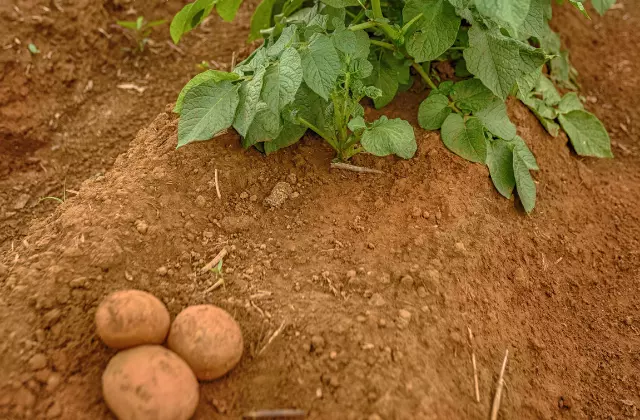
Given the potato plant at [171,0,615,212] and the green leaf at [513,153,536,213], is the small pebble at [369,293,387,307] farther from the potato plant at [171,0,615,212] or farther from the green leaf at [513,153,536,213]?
the green leaf at [513,153,536,213]

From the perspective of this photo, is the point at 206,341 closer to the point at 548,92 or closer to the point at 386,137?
the point at 386,137

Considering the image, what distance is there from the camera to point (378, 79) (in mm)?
2219

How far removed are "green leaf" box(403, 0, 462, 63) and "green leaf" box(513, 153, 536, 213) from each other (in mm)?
481

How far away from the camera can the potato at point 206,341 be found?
1.50 meters

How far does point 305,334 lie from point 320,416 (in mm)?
231

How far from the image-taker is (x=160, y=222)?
6.12 feet

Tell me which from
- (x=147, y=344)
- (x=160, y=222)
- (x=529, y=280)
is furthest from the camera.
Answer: (x=529, y=280)

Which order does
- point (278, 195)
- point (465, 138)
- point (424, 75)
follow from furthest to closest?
point (424, 75) → point (465, 138) → point (278, 195)

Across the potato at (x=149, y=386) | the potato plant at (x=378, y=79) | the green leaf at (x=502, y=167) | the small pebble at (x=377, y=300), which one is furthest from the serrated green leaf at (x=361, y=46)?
the potato at (x=149, y=386)

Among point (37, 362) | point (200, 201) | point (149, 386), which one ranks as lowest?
point (37, 362)

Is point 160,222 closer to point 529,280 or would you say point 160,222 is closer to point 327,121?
point 327,121

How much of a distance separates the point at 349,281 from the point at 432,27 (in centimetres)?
95

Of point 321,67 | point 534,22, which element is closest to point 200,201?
point 321,67

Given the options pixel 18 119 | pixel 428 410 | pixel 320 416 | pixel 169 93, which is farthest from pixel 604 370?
pixel 18 119
